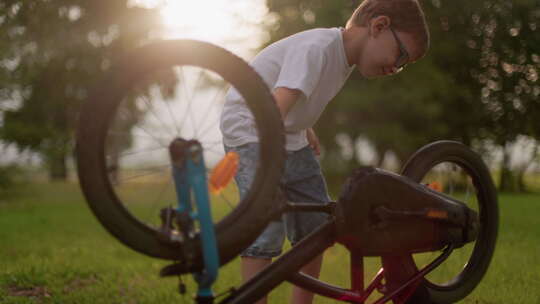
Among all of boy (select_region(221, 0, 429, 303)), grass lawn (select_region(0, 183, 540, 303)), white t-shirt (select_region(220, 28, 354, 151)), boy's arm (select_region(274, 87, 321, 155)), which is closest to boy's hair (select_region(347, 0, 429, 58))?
boy (select_region(221, 0, 429, 303))

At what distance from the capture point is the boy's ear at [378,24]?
2.36m

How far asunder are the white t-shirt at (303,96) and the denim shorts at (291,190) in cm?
6

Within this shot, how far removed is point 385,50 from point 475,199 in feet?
3.46

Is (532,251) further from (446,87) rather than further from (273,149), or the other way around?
(446,87)

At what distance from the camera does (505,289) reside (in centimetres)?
336

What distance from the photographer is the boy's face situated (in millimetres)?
2385

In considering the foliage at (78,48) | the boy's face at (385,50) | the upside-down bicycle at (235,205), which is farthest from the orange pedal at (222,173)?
the foliage at (78,48)

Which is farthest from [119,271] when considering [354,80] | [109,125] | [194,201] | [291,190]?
[354,80]

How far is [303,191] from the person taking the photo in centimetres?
261

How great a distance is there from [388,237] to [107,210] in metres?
1.16

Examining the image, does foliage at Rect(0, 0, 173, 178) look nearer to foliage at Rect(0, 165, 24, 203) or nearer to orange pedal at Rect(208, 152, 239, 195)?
foliage at Rect(0, 165, 24, 203)

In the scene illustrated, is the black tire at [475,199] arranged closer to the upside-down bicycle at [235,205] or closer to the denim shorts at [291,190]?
the upside-down bicycle at [235,205]

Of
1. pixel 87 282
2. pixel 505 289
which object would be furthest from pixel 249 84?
pixel 87 282

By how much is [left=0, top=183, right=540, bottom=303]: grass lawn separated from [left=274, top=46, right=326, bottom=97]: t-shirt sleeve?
163 centimetres
